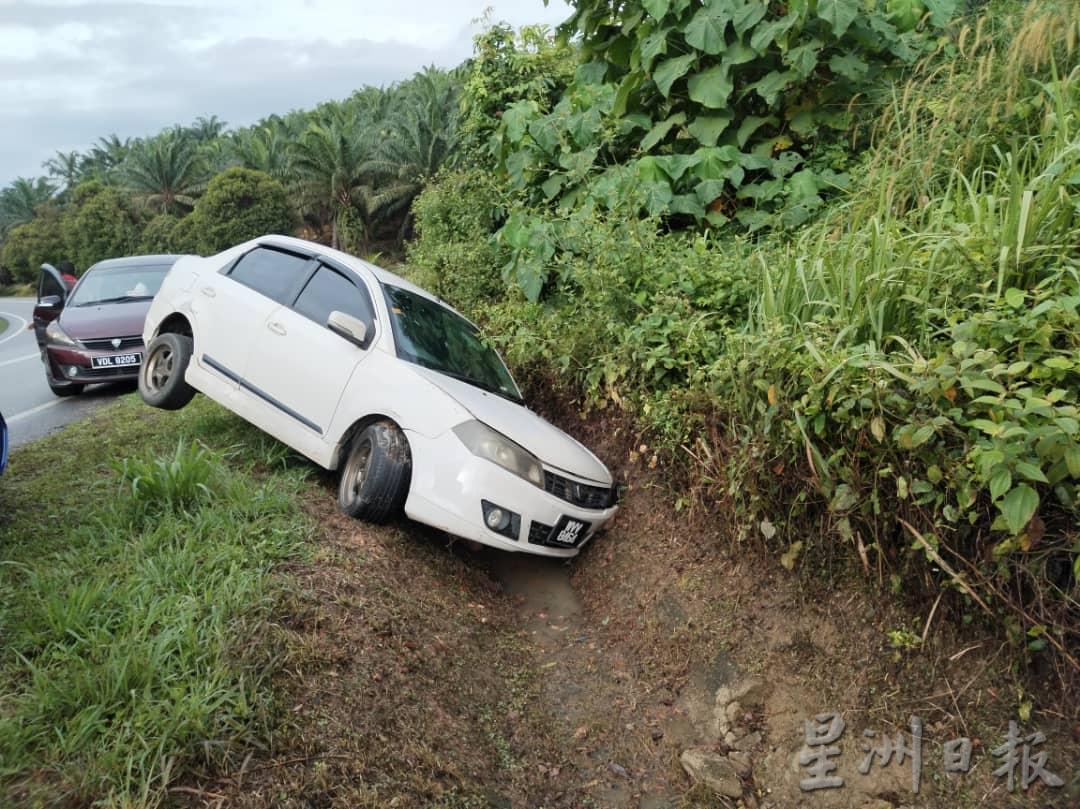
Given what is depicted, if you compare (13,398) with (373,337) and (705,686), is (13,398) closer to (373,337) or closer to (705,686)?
(373,337)

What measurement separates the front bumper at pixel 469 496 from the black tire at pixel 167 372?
2484mm

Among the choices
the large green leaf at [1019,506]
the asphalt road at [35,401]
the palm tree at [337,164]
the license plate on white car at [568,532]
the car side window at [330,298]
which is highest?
the palm tree at [337,164]

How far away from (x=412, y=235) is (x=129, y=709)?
32.2 meters

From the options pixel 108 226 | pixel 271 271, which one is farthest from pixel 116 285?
pixel 108 226

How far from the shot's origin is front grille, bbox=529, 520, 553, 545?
4746 mm

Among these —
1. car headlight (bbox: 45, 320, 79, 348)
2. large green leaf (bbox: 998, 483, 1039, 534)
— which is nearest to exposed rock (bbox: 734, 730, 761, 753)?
large green leaf (bbox: 998, 483, 1039, 534)

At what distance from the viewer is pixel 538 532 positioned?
4781 millimetres

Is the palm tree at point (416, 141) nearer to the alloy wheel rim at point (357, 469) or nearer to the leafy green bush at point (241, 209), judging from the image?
the leafy green bush at point (241, 209)

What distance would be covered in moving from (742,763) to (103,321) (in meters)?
8.87

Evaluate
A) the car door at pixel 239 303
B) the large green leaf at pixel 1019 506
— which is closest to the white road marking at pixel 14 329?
the car door at pixel 239 303

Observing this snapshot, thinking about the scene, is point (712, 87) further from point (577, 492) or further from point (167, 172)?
point (167, 172)

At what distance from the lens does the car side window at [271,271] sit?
591 cm

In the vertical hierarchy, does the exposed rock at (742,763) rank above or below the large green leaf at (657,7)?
below

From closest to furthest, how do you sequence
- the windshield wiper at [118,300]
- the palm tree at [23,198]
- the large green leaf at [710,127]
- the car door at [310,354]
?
the car door at [310,354]
the large green leaf at [710,127]
the windshield wiper at [118,300]
the palm tree at [23,198]
